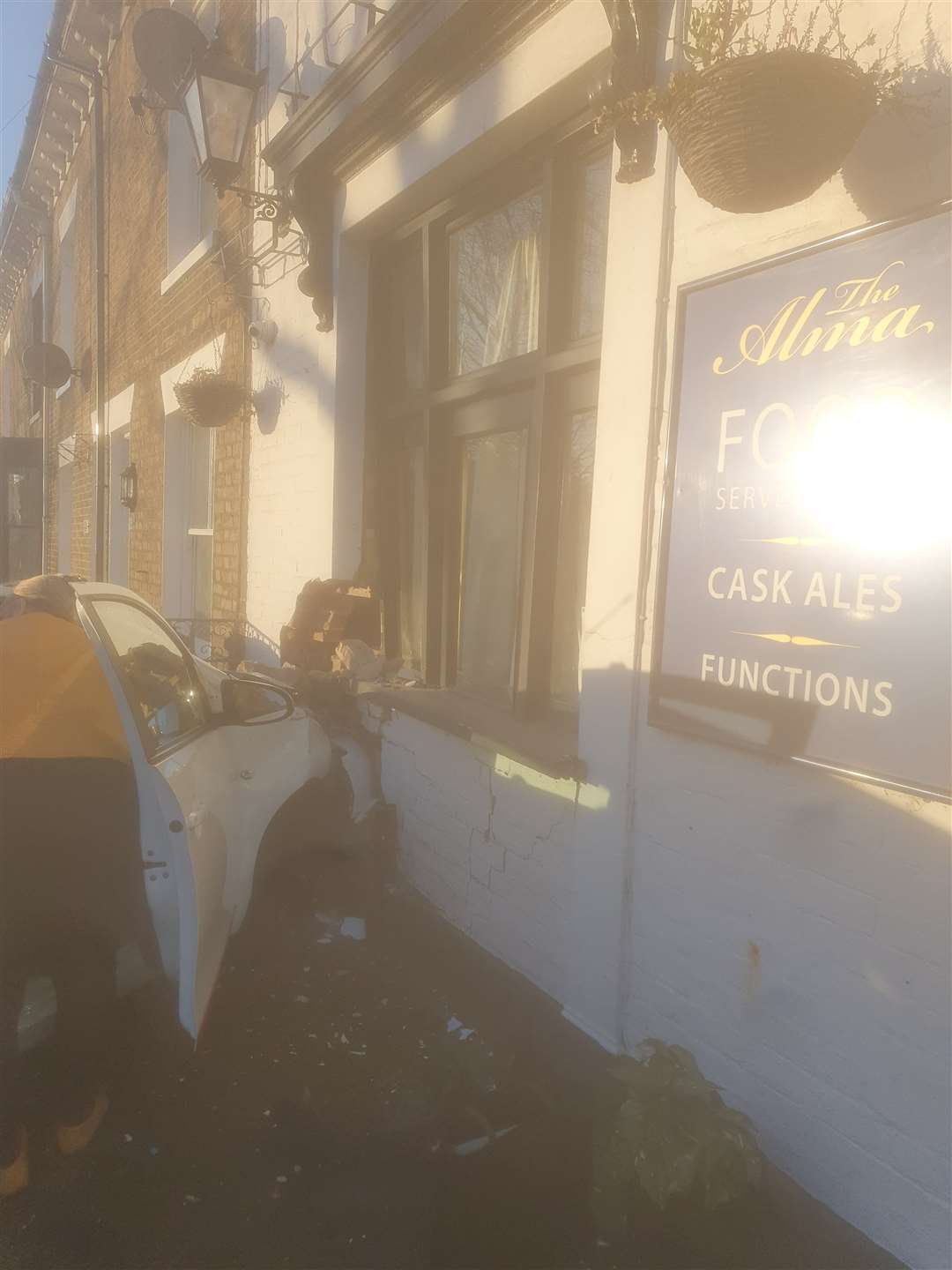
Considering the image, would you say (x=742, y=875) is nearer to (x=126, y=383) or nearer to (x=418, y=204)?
(x=418, y=204)

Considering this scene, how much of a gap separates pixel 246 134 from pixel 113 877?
5154mm

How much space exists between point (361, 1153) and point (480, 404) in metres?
3.02

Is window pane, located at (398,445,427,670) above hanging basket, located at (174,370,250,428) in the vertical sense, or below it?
below

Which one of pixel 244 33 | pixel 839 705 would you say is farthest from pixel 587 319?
pixel 244 33

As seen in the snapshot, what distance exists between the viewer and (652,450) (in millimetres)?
2744

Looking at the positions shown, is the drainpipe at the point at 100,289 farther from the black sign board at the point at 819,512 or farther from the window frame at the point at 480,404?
the black sign board at the point at 819,512

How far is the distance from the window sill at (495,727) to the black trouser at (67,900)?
53.2 inches

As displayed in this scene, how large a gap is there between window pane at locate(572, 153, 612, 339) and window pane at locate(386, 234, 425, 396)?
4.17ft

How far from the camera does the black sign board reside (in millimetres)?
1982

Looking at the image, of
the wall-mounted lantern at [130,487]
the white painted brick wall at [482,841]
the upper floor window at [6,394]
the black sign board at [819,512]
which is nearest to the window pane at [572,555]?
the white painted brick wall at [482,841]

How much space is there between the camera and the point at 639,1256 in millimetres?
2270

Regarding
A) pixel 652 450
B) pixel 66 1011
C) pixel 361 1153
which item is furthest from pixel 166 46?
pixel 361 1153

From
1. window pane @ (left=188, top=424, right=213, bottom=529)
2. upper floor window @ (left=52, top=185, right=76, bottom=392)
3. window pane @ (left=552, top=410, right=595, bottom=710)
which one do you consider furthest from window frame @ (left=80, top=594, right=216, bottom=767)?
upper floor window @ (left=52, top=185, right=76, bottom=392)

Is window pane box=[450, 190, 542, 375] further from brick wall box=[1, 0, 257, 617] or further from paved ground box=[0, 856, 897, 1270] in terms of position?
paved ground box=[0, 856, 897, 1270]
